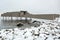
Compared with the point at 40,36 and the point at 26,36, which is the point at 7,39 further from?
the point at 40,36

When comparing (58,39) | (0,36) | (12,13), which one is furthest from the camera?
(12,13)

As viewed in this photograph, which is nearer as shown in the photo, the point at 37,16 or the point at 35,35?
the point at 35,35

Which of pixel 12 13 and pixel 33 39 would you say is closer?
pixel 33 39

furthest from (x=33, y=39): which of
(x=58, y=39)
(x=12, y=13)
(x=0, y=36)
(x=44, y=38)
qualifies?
(x=12, y=13)

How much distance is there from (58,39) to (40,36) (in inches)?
17.1

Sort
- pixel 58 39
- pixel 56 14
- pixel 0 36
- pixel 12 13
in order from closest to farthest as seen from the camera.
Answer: pixel 58 39 → pixel 0 36 → pixel 56 14 → pixel 12 13

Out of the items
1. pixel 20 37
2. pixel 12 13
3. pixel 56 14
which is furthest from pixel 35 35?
pixel 12 13

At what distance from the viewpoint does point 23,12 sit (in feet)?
26.6

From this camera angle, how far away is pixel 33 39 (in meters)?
3.29

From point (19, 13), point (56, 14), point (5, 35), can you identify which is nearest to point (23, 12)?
point (19, 13)

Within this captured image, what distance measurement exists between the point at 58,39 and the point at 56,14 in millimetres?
4716

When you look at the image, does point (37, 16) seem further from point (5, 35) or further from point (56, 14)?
point (5, 35)

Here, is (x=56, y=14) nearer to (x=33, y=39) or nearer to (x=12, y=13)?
(x=12, y=13)

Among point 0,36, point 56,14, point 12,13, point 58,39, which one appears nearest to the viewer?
point 58,39
